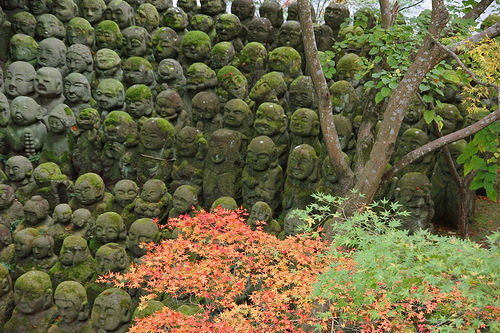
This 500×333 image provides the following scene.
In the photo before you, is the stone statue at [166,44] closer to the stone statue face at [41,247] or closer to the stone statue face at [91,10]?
the stone statue face at [91,10]

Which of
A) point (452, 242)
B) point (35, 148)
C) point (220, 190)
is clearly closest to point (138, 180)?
point (220, 190)

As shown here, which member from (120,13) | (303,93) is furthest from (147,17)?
(303,93)

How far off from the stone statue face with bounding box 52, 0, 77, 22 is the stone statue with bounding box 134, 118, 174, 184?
17.7ft

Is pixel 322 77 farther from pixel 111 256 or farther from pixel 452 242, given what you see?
pixel 111 256

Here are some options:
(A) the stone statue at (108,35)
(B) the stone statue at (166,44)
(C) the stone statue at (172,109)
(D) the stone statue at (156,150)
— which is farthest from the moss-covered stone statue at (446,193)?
(A) the stone statue at (108,35)

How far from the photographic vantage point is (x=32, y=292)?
355 inches

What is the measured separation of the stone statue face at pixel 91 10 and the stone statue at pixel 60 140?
11.7 feet

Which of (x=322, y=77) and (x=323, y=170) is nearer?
(x=322, y=77)

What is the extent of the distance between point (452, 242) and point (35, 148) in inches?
446

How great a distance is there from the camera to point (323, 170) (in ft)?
31.0

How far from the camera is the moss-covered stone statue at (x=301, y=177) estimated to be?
31.2 ft

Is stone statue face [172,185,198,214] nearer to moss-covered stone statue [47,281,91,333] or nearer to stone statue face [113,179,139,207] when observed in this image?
stone statue face [113,179,139,207]

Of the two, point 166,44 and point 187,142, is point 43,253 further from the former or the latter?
point 166,44

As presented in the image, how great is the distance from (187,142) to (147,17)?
5.91 metres
